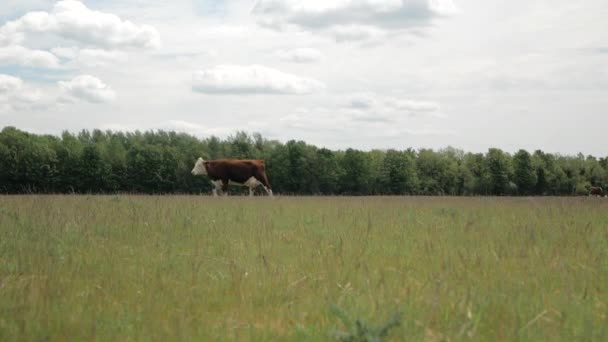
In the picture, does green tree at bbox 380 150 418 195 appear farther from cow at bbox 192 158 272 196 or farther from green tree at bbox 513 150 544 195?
cow at bbox 192 158 272 196

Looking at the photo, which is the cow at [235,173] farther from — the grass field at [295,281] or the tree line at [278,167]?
the grass field at [295,281]

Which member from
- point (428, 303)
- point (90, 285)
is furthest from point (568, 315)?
point (90, 285)

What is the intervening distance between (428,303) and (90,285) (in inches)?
127

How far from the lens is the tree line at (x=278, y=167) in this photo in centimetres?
5881

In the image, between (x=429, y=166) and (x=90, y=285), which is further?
(x=429, y=166)

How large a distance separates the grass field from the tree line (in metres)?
36.3

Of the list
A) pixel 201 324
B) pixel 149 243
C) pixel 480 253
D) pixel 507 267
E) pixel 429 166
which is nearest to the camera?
pixel 201 324

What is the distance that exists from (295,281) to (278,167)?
212ft

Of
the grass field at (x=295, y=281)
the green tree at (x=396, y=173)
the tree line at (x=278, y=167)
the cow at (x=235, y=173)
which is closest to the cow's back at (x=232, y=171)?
the cow at (x=235, y=173)

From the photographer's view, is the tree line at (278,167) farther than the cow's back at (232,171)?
Yes

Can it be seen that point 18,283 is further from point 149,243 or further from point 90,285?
point 149,243

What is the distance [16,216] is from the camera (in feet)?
34.4

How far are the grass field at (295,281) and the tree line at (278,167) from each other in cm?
3629

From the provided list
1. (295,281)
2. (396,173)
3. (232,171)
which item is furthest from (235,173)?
(396,173)
